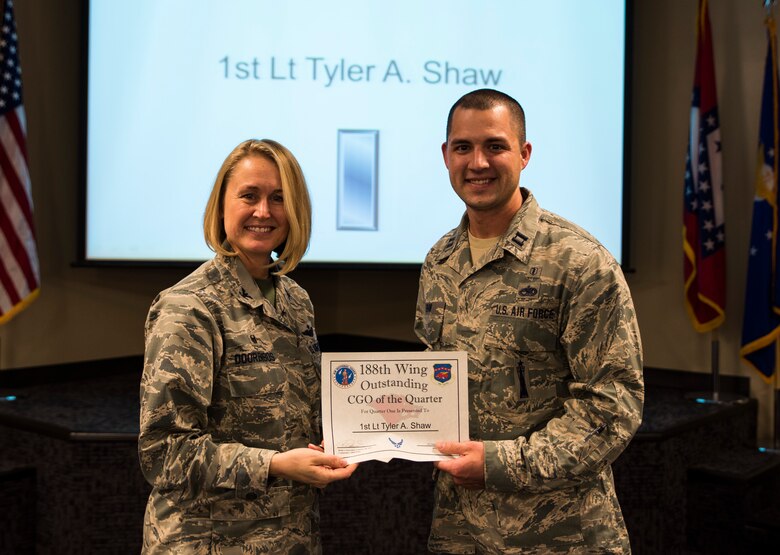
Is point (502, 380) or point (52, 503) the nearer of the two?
point (502, 380)

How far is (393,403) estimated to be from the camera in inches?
69.2

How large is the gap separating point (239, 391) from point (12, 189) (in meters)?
2.88

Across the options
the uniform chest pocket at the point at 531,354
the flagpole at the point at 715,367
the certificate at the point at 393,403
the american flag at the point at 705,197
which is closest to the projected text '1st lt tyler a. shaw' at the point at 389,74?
the american flag at the point at 705,197

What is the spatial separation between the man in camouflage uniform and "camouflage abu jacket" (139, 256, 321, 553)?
1.18 feet

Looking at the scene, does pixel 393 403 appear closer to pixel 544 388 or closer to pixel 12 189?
pixel 544 388

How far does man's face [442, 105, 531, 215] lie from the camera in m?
1.88

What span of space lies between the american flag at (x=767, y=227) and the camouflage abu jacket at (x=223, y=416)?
312 centimetres

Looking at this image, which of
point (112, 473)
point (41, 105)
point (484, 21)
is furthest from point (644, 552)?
point (41, 105)

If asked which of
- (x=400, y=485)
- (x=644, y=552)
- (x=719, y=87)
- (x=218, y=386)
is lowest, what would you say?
(x=644, y=552)

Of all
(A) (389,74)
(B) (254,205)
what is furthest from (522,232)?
(A) (389,74)

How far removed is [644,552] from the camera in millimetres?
3373

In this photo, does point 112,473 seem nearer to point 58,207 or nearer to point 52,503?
point 52,503

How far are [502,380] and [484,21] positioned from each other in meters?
3.05

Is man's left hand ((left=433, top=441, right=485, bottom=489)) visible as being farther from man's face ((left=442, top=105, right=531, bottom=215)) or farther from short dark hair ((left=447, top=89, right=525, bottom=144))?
short dark hair ((left=447, top=89, right=525, bottom=144))
